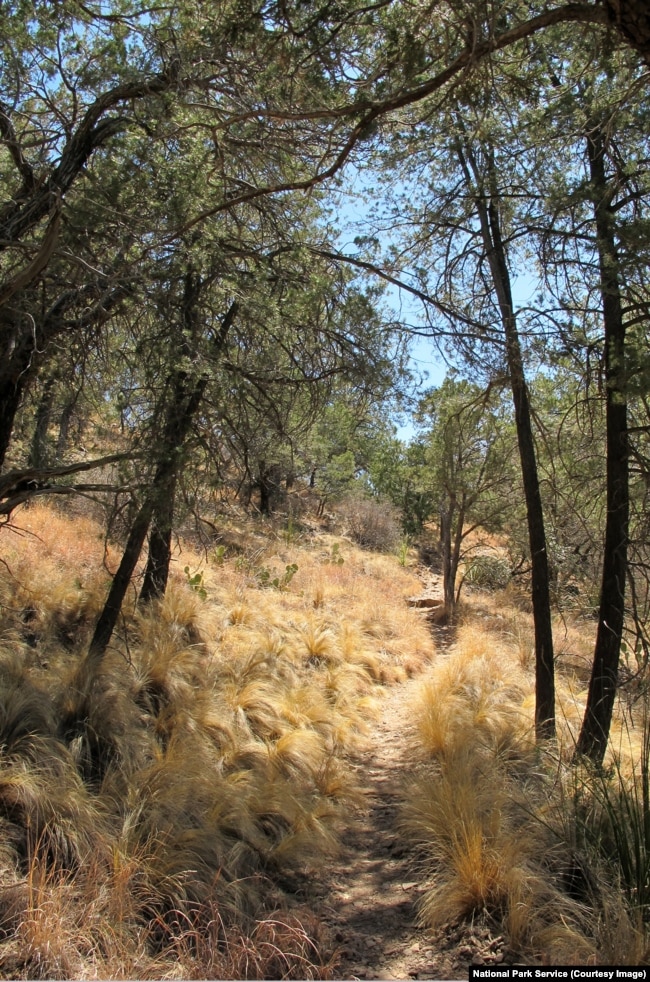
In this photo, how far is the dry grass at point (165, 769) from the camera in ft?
→ 9.97

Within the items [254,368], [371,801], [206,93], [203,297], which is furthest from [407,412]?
[371,801]

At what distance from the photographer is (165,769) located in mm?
4496

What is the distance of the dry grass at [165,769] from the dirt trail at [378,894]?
0.20m

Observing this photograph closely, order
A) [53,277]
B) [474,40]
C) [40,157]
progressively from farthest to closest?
1. [40,157]
2. [53,277]
3. [474,40]

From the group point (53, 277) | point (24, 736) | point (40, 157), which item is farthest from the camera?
point (40, 157)

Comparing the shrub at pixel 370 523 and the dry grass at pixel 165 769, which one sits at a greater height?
the shrub at pixel 370 523

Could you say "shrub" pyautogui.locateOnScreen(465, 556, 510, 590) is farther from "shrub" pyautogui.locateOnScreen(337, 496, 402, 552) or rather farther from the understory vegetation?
the understory vegetation

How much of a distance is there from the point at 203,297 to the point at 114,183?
1172mm

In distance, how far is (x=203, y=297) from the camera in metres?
5.61

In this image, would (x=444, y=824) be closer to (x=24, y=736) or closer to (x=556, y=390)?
(x=24, y=736)

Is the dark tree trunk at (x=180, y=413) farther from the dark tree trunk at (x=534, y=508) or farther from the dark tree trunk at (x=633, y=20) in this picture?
the dark tree trunk at (x=633, y=20)

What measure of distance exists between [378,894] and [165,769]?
1695 mm

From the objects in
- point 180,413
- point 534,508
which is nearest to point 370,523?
point 534,508

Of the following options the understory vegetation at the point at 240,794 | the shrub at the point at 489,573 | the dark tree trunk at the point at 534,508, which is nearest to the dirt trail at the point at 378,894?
the understory vegetation at the point at 240,794
